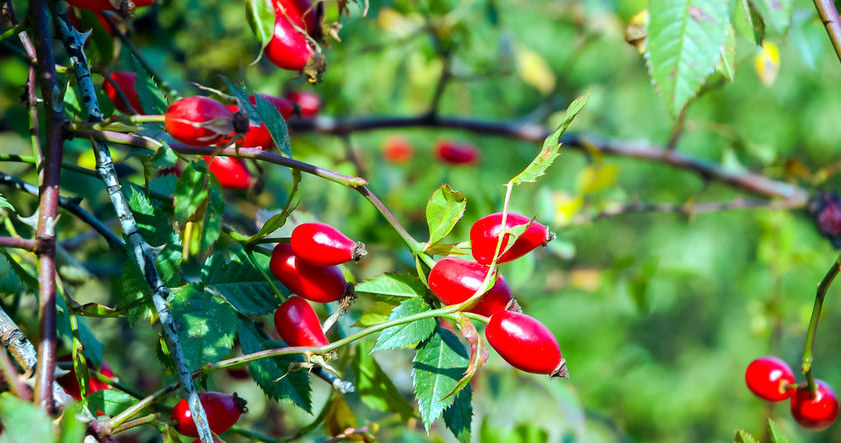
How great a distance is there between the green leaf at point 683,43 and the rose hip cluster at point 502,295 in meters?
0.15

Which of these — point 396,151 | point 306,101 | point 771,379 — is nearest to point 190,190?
point 771,379

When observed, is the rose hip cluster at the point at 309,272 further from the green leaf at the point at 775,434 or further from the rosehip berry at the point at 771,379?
the rosehip berry at the point at 771,379

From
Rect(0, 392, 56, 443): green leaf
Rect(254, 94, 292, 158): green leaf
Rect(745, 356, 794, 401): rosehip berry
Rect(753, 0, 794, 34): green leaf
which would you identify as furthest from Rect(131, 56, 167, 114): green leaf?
Rect(745, 356, 794, 401): rosehip berry

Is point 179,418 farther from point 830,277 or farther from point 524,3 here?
point 524,3

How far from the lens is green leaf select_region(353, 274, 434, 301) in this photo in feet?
1.97

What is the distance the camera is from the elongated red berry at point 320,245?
1.83ft

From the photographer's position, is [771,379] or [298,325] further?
[771,379]

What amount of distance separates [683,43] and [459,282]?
26 centimetres

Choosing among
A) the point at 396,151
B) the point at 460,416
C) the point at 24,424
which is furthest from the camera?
the point at 396,151

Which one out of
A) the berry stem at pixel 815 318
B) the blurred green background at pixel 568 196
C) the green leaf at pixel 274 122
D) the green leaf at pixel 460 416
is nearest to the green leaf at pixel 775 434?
the berry stem at pixel 815 318

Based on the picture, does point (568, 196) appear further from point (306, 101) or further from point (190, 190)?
point (190, 190)

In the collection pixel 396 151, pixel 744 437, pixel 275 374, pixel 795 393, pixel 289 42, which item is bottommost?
pixel 396 151

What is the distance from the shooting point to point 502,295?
0.56m

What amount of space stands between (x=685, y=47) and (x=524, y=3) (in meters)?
4.54
